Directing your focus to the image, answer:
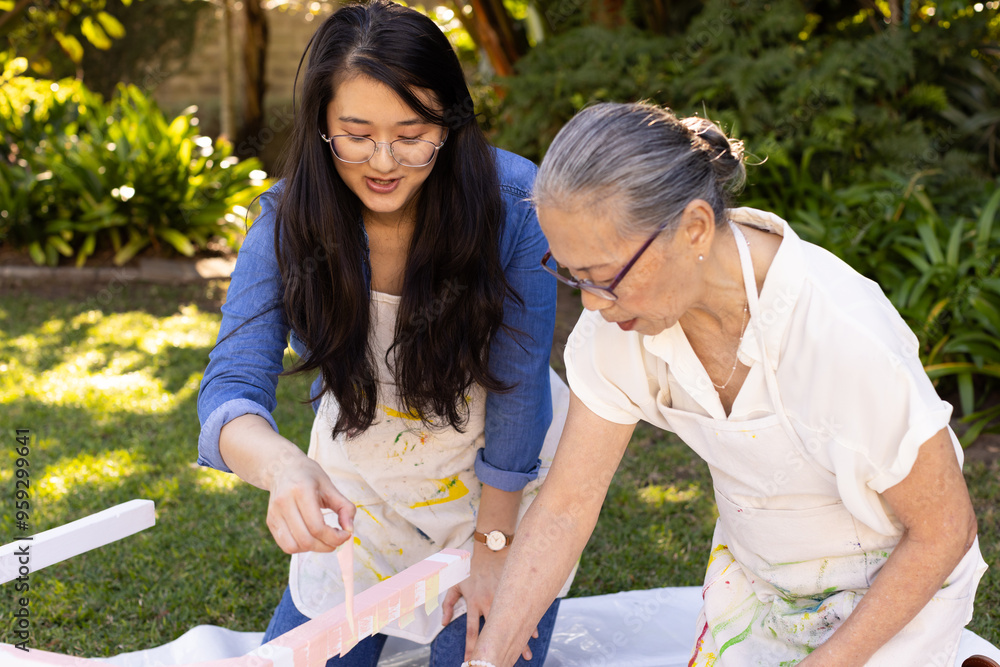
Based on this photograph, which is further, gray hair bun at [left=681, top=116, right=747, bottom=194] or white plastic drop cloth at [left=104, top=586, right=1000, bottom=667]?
white plastic drop cloth at [left=104, top=586, right=1000, bottom=667]

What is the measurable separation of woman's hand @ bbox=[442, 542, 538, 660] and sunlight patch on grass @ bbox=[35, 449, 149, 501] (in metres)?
2.09

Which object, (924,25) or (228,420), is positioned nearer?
(228,420)

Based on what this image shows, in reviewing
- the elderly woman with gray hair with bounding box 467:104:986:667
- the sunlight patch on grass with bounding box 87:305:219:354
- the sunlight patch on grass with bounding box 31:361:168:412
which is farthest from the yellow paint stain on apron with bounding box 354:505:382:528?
the sunlight patch on grass with bounding box 87:305:219:354

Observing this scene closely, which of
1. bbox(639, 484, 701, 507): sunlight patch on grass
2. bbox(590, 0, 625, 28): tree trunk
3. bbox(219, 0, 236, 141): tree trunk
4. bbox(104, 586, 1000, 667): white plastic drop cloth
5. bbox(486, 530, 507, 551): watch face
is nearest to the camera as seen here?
bbox(486, 530, 507, 551): watch face

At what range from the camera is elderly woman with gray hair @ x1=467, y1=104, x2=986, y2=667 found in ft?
4.58

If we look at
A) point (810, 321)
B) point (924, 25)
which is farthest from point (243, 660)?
point (924, 25)

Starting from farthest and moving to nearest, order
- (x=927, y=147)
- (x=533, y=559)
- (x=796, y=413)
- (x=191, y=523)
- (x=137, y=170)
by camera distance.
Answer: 1. (x=137, y=170)
2. (x=927, y=147)
3. (x=191, y=523)
4. (x=533, y=559)
5. (x=796, y=413)

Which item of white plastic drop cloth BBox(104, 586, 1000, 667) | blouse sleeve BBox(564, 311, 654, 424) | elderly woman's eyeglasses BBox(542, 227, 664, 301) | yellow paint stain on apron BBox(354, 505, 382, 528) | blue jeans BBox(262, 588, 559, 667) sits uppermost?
elderly woman's eyeglasses BBox(542, 227, 664, 301)

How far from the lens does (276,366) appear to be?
1.86m

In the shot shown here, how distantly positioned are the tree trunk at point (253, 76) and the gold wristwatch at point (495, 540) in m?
7.74

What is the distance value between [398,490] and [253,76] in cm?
780

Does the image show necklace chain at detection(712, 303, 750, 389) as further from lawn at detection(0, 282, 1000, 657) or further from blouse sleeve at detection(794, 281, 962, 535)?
lawn at detection(0, 282, 1000, 657)

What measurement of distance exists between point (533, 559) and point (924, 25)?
5.11m

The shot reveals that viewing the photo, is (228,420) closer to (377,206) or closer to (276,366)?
(276,366)
